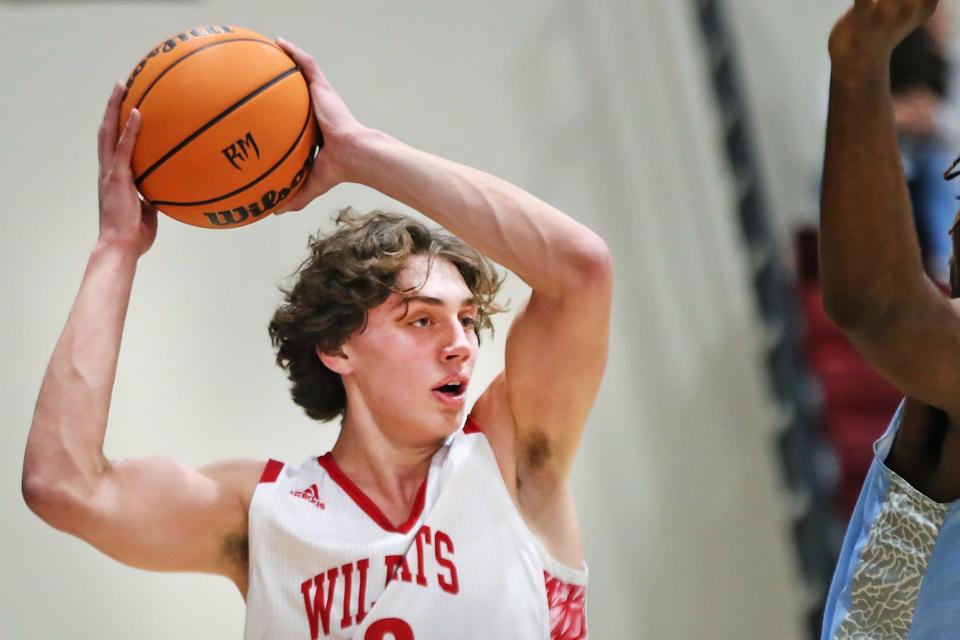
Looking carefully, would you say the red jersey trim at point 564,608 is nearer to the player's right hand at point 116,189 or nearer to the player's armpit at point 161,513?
the player's armpit at point 161,513

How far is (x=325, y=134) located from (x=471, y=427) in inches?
22.6

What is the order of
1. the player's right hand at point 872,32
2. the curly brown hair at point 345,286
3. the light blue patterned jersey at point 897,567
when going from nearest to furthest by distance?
the player's right hand at point 872,32, the light blue patterned jersey at point 897,567, the curly brown hair at point 345,286

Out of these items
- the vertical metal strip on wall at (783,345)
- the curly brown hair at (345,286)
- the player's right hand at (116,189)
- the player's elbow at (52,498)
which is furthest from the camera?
the vertical metal strip on wall at (783,345)

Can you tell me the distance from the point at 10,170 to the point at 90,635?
1.31 m

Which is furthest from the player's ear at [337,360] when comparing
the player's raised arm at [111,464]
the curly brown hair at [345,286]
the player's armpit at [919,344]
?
the player's armpit at [919,344]

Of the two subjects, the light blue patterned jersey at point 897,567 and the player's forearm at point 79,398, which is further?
the player's forearm at point 79,398

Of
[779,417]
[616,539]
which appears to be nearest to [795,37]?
[779,417]

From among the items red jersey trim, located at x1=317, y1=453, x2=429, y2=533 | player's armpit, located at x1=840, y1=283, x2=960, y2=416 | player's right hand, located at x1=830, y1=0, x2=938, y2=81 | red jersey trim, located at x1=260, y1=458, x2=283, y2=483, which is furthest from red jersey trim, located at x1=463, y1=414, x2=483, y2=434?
player's right hand, located at x1=830, y1=0, x2=938, y2=81

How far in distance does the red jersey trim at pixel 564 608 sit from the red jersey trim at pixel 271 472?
511 millimetres

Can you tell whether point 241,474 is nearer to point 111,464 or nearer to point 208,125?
point 111,464

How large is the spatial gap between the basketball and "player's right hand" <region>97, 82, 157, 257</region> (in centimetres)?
2

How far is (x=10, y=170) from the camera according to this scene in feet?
10.5

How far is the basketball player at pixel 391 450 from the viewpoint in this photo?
179 centimetres

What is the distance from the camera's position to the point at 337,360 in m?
2.13
